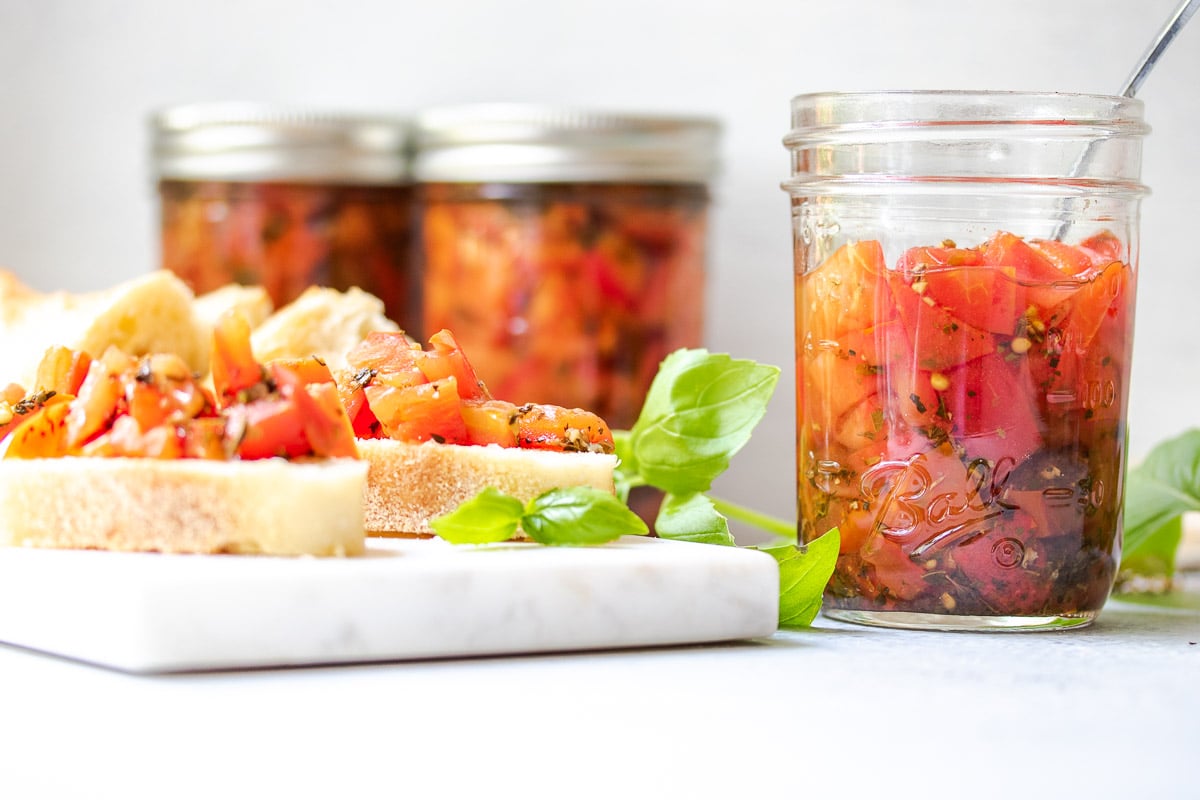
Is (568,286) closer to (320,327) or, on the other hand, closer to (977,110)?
(320,327)

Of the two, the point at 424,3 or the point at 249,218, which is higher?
the point at 424,3

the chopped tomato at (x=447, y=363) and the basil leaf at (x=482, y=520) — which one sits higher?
the chopped tomato at (x=447, y=363)

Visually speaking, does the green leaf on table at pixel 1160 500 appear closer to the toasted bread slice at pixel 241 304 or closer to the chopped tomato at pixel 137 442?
the chopped tomato at pixel 137 442

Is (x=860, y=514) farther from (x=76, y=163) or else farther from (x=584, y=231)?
(x=76, y=163)

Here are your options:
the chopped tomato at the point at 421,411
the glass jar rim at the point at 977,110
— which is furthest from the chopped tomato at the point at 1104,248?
the chopped tomato at the point at 421,411

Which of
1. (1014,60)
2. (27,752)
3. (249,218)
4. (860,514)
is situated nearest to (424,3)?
(249,218)
